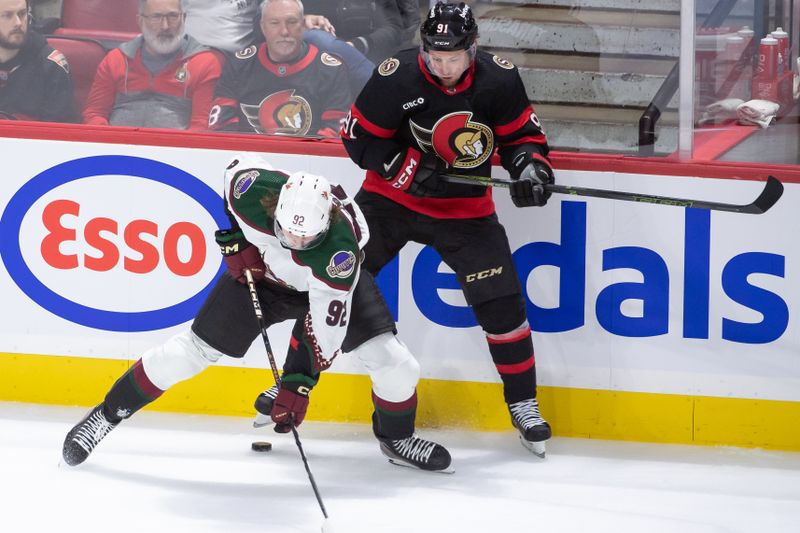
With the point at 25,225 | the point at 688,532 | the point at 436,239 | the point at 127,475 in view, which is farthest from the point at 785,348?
the point at 25,225

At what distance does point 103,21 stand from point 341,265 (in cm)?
143

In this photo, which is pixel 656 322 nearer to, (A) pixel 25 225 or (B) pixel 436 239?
(B) pixel 436 239

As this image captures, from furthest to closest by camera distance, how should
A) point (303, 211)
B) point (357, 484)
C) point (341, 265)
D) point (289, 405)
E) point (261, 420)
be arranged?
point (261, 420) → point (357, 484) → point (289, 405) → point (341, 265) → point (303, 211)

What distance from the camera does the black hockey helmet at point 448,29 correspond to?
345 cm

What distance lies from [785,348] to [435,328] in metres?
1.07

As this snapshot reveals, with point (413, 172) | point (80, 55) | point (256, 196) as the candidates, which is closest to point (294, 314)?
point (256, 196)

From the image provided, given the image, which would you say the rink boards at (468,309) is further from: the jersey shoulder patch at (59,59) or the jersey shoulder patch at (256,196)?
the jersey shoulder patch at (256,196)

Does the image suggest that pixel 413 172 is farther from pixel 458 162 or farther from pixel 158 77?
pixel 158 77

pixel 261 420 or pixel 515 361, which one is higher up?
pixel 515 361

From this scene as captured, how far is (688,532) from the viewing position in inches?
125

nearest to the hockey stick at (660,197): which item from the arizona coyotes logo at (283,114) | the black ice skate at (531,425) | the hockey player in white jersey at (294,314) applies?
the hockey player in white jersey at (294,314)

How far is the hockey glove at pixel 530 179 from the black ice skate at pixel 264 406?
38.1 inches

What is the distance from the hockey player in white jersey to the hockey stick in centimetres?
44

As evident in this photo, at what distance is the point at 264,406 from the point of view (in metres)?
3.80
